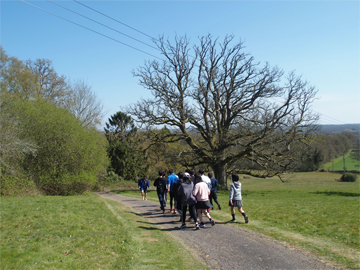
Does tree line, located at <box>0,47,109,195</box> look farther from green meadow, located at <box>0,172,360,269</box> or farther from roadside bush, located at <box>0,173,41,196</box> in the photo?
green meadow, located at <box>0,172,360,269</box>

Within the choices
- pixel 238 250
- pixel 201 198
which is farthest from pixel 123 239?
pixel 238 250

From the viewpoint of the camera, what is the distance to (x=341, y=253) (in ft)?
21.5

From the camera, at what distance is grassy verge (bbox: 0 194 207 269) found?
6035 mm

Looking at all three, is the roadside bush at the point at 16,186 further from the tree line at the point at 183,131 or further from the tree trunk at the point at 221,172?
the tree trunk at the point at 221,172

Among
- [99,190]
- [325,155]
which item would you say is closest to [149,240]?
[99,190]

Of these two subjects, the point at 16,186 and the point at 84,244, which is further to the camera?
the point at 16,186

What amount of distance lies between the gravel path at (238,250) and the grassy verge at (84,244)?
463 millimetres

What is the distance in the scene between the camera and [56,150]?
2239 cm

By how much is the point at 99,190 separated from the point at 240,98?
63.3 ft

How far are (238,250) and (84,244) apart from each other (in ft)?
13.0

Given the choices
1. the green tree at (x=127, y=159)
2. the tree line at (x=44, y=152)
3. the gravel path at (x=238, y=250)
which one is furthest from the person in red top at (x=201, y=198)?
the green tree at (x=127, y=159)

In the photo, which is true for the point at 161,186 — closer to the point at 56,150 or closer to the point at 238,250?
the point at 238,250

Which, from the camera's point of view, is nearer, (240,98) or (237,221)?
(237,221)

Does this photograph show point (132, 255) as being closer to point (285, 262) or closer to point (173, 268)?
point (173, 268)
